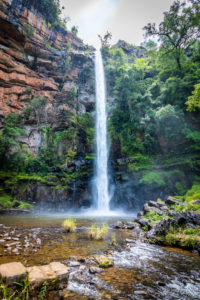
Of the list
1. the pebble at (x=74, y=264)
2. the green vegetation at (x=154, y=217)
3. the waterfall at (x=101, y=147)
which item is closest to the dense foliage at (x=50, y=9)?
the waterfall at (x=101, y=147)

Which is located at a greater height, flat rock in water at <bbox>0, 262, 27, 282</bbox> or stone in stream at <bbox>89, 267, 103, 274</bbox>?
flat rock in water at <bbox>0, 262, 27, 282</bbox>

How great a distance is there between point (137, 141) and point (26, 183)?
42.3 ft

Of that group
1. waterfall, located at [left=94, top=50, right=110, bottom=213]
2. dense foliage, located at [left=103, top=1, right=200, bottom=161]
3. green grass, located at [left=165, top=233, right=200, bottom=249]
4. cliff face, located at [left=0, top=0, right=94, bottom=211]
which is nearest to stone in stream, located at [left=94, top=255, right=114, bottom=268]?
green grass, located at [left=165, top=233, right=200, bottom=249]

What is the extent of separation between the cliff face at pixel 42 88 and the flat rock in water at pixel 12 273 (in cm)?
1438

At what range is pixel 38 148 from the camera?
62.5ft

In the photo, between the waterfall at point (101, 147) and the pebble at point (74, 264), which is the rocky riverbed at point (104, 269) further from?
the waterfall at point (101, 147)

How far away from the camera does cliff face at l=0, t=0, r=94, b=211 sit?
1825cm

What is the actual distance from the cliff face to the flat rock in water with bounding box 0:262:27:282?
14382 millimetres

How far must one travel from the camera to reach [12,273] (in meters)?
1.66

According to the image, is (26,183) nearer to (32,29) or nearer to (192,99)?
(192,99)

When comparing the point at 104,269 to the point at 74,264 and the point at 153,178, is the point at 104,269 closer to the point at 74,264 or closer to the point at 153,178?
the point at 74,264

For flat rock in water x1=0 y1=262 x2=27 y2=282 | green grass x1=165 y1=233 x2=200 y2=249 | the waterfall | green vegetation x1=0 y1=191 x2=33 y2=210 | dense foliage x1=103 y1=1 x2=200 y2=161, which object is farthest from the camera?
the waterfall

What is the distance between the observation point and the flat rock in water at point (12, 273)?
162cm

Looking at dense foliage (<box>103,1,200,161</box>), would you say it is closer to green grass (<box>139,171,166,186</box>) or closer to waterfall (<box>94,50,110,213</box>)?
waterfall (<box>94,50,110,213</box>)
